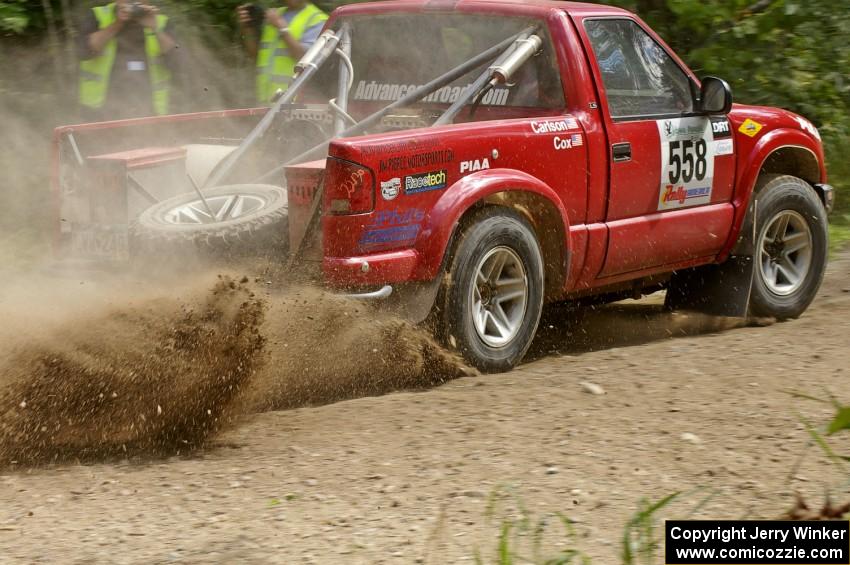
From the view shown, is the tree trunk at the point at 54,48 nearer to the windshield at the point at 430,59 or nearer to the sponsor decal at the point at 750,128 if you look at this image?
the windshield at the point at 430,59

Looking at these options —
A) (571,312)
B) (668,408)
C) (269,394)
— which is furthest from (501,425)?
(571,312)

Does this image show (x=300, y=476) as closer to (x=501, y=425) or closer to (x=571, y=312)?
(x=501, y=425)

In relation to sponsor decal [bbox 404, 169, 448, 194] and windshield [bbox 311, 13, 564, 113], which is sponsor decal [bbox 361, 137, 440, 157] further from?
windshield [bbox 311, 13, 564, 113]

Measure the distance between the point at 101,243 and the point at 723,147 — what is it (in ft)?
11.6

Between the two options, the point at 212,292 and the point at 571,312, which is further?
the point at 571,312

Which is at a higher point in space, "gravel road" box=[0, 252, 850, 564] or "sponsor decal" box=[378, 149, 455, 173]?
"sponsor decal" box=[378, 149, 455, 173]

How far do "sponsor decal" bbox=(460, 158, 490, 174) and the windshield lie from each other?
710 mm

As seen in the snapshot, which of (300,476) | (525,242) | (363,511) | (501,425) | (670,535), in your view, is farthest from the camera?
(525,242)

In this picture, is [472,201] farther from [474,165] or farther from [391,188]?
[391,188]

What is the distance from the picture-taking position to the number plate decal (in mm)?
6684

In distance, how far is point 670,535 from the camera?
3635 millimetres

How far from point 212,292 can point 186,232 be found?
1.07 ft

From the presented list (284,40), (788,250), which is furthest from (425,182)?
(284,40)

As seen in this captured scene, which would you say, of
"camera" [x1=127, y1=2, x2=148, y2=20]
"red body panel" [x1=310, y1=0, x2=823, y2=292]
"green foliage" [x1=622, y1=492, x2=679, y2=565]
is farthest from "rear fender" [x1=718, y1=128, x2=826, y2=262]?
"camera" [x1=127, y1=2, x2=148, y2=20]
